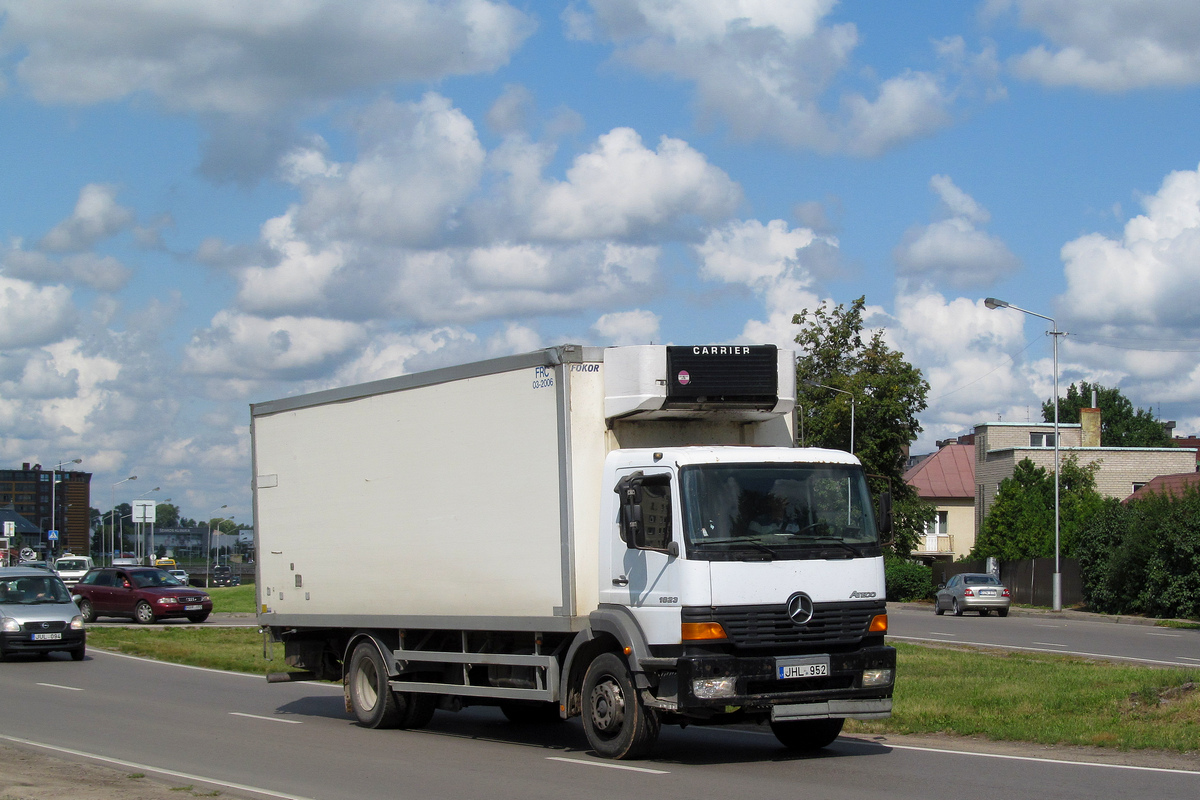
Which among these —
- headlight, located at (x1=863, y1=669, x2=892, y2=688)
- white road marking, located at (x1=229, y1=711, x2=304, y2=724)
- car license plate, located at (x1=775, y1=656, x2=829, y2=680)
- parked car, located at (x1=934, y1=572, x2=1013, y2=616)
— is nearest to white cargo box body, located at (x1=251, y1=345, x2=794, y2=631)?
white road marking, located at (x1=229, y1=711, x2=304, y2=724)

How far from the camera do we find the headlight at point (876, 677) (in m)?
10.3

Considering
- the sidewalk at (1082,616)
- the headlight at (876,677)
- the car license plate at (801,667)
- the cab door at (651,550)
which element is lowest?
the sidewalk at (1082,616)

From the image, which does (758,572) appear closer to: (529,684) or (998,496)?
(529,684)

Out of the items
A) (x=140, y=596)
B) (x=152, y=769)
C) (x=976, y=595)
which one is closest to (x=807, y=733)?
(x=152, y=769)

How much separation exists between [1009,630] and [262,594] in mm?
20868

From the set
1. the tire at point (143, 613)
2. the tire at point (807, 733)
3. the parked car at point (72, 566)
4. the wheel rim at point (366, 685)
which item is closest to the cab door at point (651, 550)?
the tire at point (807, 733)

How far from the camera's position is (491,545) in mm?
11758

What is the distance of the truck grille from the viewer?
9836 mm

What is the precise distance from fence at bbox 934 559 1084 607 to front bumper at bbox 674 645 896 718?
3648cm

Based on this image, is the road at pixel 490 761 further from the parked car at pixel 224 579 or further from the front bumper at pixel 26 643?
the parked car at pixel 224 579

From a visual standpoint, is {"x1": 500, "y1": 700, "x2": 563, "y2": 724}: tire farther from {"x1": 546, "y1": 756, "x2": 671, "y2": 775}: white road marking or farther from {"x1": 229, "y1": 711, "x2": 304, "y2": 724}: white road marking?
{"x1": 546, "y1": 756, "x2": 671, "y2": 775}: white road marking

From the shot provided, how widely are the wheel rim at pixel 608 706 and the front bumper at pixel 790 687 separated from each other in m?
0.72

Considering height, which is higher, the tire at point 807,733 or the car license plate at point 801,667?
the car license plate at point 801,667

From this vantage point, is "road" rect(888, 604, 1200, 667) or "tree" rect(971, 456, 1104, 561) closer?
"road" rect(888, 604, 1200, 667)
